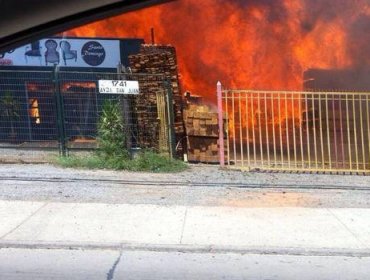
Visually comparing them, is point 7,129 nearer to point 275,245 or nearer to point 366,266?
point 275,245

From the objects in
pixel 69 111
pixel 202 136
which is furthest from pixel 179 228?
pixel 69 111

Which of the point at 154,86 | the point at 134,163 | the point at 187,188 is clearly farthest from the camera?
the point at 154,86

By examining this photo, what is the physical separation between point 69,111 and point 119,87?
2.18m

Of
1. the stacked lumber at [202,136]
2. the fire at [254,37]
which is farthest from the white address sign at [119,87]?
the fire at [254,37]

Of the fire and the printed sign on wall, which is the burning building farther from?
the printed sign on wall

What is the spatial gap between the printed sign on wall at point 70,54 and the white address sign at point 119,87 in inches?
138

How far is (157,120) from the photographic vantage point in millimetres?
13867

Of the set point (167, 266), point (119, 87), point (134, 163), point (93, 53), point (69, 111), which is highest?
point (93, 53)

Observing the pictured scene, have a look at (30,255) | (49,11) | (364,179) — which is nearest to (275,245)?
(30,255)

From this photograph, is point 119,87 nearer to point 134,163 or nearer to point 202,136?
point 134,163

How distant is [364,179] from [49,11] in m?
10.3

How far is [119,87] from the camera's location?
12.8m

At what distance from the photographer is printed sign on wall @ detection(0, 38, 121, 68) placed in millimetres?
16156

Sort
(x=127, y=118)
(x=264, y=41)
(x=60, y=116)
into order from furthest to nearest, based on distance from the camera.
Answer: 1. (x=264, y=41)
2. (x=60, y=116)
3. (x=127, y=118)
